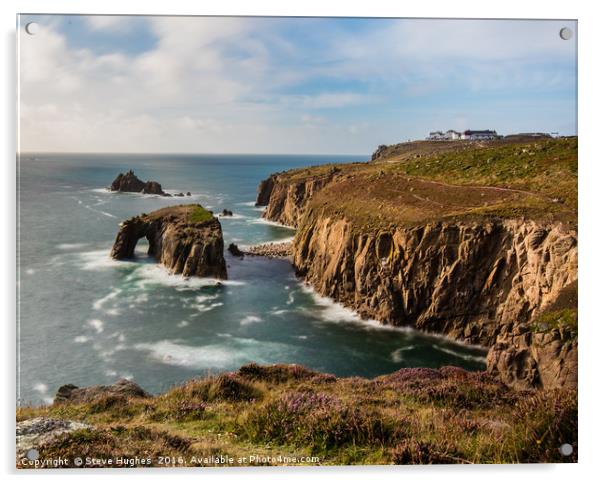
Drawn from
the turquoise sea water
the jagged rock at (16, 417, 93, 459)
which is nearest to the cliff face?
the turquoise sea water

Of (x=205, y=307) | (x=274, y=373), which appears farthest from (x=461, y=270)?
(x=205, y=307)

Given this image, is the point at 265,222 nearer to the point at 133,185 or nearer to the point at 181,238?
the point at 181,238

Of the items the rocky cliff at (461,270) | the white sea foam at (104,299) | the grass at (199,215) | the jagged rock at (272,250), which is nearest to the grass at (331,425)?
the rocky cliff at (461,270)

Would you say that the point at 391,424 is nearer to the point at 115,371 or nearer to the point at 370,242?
the point at 115,371

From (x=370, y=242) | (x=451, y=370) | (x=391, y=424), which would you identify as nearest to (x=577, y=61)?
(x=451, y=370)

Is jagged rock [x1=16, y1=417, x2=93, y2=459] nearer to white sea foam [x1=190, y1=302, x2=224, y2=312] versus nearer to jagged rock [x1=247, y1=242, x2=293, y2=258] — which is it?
white sea foam [x1=190, y1=302, x2=224, y2=312]

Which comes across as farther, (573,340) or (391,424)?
(573,340)
